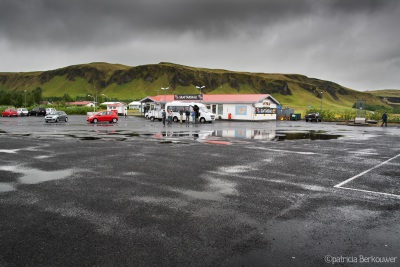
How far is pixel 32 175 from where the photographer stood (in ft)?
32.8

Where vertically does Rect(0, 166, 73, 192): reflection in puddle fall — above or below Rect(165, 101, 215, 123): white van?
below

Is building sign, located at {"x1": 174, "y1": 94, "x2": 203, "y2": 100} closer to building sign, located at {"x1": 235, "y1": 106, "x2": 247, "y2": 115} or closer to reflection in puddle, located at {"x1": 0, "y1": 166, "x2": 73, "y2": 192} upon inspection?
building sign, located at {"x1": 235, "y1": 106, "x2": 247, "y2": 115}

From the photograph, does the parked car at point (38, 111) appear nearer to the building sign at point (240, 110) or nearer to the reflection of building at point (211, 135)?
the building sign at point (240, 110)

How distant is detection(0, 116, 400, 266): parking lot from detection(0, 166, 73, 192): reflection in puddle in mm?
31

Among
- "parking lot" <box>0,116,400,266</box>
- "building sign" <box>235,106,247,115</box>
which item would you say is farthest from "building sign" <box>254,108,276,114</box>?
"parking lot" <box>0,116,400,266</box>

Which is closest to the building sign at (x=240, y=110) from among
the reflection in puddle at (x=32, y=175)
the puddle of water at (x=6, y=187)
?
the reflection in puddle at (x=32, y=175)

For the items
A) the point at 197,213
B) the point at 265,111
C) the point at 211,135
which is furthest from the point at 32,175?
the point at 265,111

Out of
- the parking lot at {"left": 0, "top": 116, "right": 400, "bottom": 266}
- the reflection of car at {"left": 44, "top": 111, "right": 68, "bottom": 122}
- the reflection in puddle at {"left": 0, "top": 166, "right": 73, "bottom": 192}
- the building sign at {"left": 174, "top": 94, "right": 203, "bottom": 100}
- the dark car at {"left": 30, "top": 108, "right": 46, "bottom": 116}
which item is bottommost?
the parking lot at {"left": 0, "top": 116, "right": 400, "bottom": 266}

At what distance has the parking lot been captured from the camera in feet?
15.6

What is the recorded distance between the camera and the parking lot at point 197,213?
4.76 meters

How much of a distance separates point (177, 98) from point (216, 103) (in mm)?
8329

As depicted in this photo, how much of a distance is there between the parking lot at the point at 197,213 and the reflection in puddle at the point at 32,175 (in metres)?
0.03

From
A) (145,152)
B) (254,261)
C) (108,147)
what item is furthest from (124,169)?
(254,261)

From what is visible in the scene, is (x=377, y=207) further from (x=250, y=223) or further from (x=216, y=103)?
(x=216, y=103)
